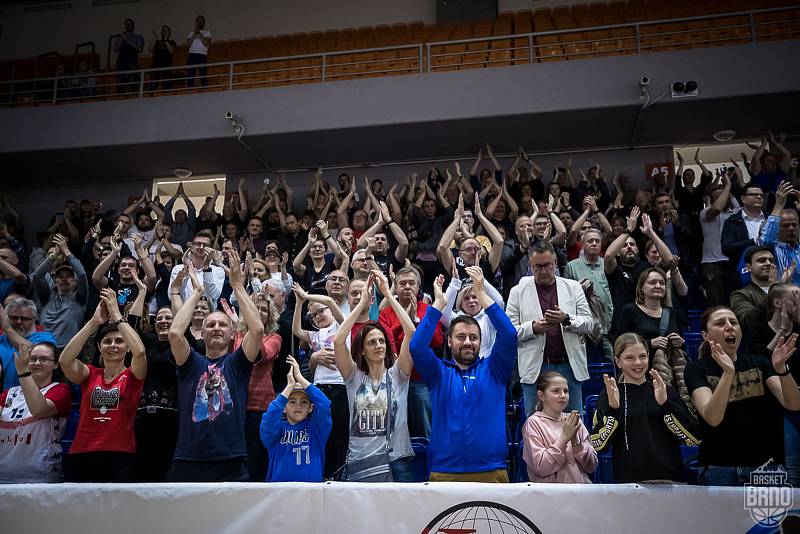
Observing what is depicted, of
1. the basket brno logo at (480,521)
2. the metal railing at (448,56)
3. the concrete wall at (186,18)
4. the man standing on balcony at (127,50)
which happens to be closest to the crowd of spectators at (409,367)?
the basket brno logo at (480,521)

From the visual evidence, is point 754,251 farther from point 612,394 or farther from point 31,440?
point 31,440

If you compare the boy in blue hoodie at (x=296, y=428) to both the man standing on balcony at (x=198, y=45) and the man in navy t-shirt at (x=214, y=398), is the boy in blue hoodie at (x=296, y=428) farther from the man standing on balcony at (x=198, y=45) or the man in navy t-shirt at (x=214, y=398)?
the man standing on balcony at (x=198, y=45)

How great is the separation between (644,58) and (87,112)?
26.4ft

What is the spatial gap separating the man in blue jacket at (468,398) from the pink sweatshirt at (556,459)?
0.16 meters

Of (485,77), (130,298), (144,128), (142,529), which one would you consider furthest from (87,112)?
(142,529)

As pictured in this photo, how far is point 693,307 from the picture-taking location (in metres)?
6.88

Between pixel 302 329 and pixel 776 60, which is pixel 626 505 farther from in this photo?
pixel 776 60

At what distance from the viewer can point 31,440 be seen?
4168mm

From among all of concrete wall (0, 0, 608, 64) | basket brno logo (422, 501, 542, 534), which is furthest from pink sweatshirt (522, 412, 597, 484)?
concrete wall (0, 0, 608, 64)

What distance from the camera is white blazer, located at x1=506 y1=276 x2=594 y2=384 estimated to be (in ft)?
15.6

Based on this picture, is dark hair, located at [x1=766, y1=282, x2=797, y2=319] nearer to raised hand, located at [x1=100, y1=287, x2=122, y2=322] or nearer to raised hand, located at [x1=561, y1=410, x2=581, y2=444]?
raised hand, located at [x1=561, y1=410, x2=581, y2=444]

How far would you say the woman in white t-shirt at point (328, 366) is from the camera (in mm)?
4262

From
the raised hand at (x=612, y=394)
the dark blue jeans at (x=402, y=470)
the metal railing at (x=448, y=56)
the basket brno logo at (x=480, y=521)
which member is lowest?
the basket brno logo at (x=480, y=521)

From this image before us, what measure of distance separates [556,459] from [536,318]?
1.58 meters
